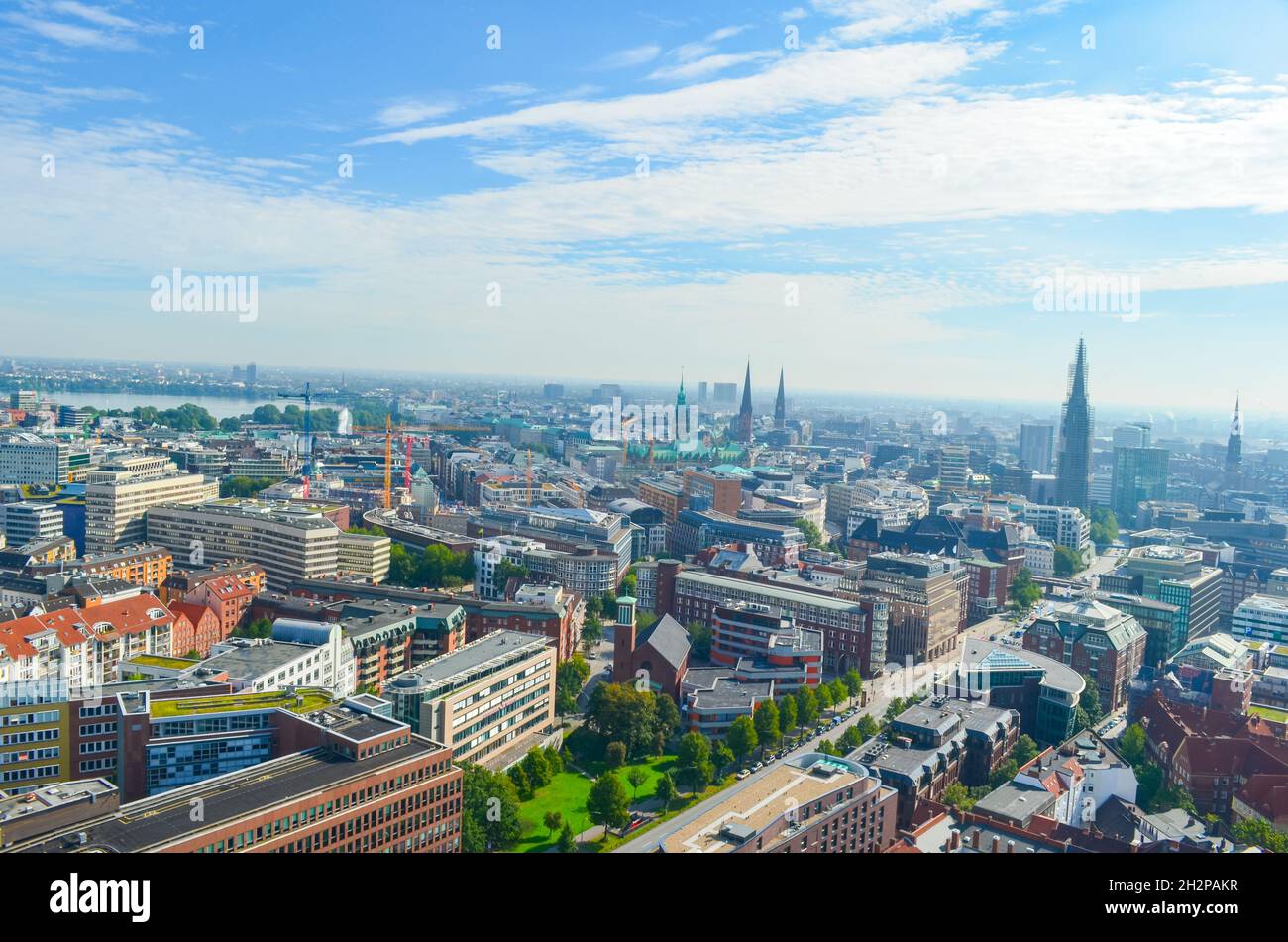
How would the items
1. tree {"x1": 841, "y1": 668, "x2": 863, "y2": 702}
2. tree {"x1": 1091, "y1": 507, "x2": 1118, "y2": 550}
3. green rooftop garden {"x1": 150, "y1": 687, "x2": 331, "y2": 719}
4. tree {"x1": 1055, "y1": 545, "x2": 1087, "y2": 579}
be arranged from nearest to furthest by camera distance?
1. green rooftop garden {"x1": 150, "y1": 687, "x2": 331, "y2": 719}
2. tree {"x1": 841, "y1": 668, "x2": 863, "y2": 702}
3. tree {"x1": 1055, "y1": 545, "x2": 1087, "y2": 579}
4. tree {"x1": 1091, "y1": 507, "x2": 1118, "y2": 550}

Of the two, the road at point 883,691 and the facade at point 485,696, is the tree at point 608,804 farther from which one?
the facade at point 485,696

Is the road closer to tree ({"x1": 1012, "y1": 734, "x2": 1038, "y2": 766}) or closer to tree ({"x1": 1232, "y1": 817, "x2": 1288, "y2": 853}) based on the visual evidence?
tree ({"x1": 1012, "y1": 734, "x2": 1038, "y2": 766})

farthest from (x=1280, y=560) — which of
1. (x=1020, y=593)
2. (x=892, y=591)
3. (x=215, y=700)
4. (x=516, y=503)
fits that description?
(x=215, y=700)

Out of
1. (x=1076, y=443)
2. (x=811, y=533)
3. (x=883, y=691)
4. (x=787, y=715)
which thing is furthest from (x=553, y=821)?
(x=1076, y=443)

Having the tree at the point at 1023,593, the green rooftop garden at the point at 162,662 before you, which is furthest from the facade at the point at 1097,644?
the green rooftop garden at the point at 162,662

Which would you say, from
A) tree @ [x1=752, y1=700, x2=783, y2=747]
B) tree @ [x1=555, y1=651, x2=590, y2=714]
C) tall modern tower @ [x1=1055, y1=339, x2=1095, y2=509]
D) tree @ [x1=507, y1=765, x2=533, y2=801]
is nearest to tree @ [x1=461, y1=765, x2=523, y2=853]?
tree @ [x1=507, y1=765, x2=533, y2=801]

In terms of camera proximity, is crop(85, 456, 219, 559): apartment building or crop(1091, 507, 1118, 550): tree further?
crop(1091, 507, 1118, 550): tree
